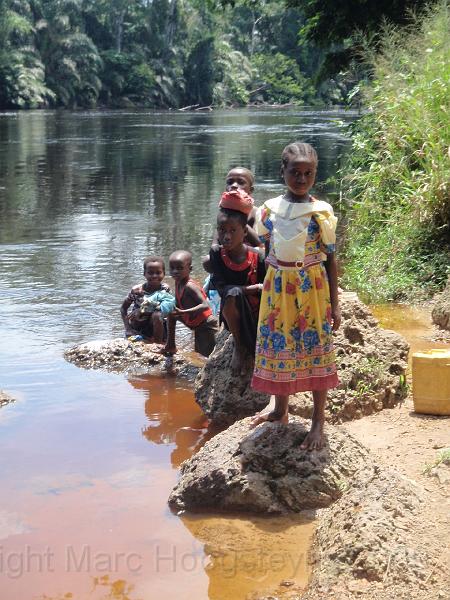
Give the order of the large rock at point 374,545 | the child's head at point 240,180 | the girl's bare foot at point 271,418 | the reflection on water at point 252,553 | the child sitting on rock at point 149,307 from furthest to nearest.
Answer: the child sitting on rock at point 149,307, the child's head at point 240,180, the girl's bare foot at point 271,418, the reflection on water at point 252,553, the large rock at point 374,545

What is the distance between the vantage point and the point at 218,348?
5.50 metres

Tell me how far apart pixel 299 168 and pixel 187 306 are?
276 centimetres

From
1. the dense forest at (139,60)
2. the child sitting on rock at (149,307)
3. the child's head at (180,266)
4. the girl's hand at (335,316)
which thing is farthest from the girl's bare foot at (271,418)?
the dense forest at (139,60)

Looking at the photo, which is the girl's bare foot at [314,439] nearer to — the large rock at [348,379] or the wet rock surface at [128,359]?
the large rock at [348,379]

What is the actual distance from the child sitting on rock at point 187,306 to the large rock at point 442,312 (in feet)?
5.38

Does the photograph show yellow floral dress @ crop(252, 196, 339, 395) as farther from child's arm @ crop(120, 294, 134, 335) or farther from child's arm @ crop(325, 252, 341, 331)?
child's arm @ crop(120, 294, 134, 335)

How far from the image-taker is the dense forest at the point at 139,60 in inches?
2217

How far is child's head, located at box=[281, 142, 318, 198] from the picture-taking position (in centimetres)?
409

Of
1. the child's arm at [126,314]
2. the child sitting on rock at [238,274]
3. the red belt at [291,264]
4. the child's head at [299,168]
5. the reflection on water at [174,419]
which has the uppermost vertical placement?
the child's head at [299,168]

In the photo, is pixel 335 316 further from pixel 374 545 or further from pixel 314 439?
pixel 374 545

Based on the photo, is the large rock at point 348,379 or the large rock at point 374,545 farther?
the large rock at point 348,379

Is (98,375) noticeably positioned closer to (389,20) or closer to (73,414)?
(73,414)

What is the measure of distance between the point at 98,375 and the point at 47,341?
1.10 m

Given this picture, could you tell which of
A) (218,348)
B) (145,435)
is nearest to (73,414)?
(145,435)
